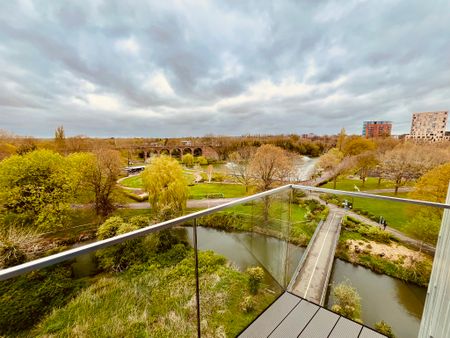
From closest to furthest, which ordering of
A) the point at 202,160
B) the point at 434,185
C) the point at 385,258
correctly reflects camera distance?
the point at 385,258 → the point at 434,185 → the point at 202,160

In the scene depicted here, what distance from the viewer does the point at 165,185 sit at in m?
13.4

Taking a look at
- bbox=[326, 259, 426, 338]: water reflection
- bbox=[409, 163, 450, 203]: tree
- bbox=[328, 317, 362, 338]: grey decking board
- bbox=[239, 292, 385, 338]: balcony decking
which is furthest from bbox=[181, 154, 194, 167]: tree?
bbox=[328, 317, 362, 338]: grey decking board

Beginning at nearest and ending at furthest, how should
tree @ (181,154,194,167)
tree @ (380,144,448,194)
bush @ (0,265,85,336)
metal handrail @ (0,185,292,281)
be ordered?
1. metal handrail @ (0,185,292,281)
2. bush @ (0,265,85,336)
3. tree @ (380,144,448,194)
4. tree @ (181,154,194,167)

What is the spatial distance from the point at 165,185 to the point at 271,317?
12.5 m

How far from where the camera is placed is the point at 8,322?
74cm

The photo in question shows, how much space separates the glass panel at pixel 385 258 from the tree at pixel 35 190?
13.1m

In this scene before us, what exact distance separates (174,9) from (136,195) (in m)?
16.7

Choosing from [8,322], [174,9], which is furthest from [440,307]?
[174,9]

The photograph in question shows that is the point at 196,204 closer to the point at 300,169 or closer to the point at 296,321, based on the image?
the point at 300,169

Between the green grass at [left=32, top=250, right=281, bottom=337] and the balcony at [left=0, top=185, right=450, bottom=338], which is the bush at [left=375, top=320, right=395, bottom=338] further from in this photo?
the green grass at [left=32, top=250, right=281, bottom=337]

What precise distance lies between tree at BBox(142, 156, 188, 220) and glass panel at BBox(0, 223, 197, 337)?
11830mm

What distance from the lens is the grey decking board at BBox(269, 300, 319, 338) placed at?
1562 millimetres

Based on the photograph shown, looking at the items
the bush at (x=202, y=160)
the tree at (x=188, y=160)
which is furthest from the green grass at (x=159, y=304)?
the tree at (x=188, y=160)

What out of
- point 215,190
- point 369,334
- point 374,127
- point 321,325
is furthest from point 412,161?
point 374,127
